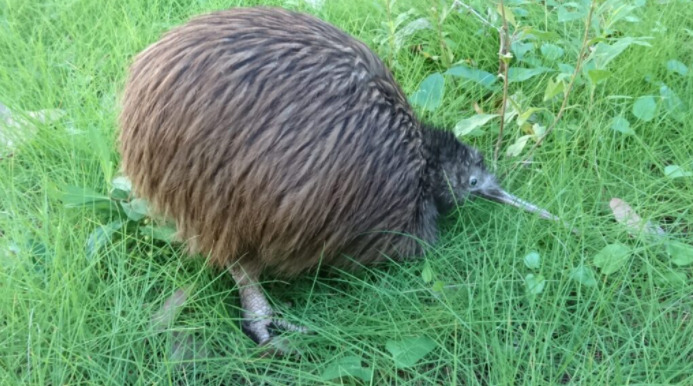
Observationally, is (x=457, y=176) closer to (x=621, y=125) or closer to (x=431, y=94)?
(x=431, y=94)

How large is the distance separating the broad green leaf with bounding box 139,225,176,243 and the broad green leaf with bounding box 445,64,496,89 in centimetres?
111

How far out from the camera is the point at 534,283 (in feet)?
6.26

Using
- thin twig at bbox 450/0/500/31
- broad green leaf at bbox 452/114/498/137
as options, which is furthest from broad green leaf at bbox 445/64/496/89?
broad green leaf at bbox 452/114/498/137

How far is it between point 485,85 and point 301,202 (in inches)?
41.3

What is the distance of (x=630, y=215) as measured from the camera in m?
2.13

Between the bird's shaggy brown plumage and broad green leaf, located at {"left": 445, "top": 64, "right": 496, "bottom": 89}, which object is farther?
broad green leaf, located at {"left": 445, "top": 64, "right": 496, "bottom": 89}

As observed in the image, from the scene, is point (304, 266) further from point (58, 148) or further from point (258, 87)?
point (58, 148)

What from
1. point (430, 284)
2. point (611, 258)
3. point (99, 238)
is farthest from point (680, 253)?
point (99, 238)

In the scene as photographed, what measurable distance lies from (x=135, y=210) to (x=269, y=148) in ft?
1.87

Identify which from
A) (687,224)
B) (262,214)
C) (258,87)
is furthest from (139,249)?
(687,224)

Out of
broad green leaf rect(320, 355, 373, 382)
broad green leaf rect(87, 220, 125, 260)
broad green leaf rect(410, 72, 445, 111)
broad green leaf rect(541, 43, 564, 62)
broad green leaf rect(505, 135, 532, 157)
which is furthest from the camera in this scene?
broad green leaf rect(541, 43, 564, 62)

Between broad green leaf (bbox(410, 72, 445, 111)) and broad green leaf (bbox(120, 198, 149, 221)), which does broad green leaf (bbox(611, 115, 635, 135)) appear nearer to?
broad green leaf (bbox(410, 72, 445, 111))

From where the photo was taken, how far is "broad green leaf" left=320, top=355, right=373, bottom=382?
177cm

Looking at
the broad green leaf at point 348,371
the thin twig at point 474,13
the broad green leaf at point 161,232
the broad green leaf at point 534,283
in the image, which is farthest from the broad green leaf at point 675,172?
the broad green leaf at point 161,232
